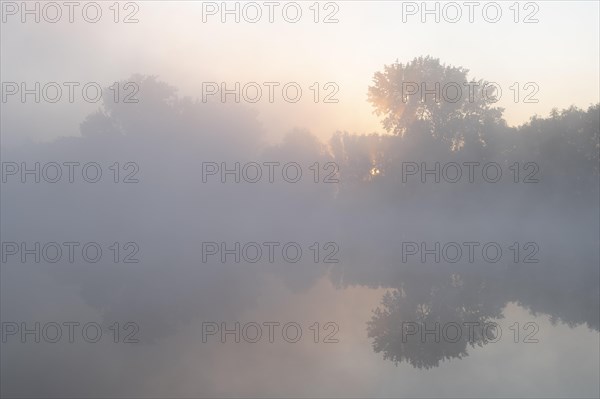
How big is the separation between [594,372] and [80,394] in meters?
4.49

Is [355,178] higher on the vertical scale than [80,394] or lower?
higher

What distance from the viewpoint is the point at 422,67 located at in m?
18.8

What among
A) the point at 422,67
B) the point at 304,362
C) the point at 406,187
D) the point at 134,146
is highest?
the point at 422,67

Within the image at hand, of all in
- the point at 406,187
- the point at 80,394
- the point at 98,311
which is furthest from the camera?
the point at 406,187

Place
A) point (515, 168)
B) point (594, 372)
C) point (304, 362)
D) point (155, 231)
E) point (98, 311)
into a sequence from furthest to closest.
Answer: point (515, 168) → point (155, 231) → point (98, 311) → point (304, 362) → point (594, 372)

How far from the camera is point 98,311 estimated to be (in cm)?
765

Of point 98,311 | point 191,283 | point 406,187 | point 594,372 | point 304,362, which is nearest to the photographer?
point 594,372

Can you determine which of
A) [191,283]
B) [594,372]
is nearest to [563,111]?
[191,283]

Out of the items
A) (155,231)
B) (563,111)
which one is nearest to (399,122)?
(563,111)

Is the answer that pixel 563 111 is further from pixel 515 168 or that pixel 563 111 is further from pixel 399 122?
pixel 399 122

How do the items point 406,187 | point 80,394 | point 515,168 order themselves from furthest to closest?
point 406,187 → point 515,168 → point 80,394

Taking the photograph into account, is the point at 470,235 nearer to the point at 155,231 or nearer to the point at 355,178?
the point at 355,178

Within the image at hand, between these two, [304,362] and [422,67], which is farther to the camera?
[422,67]

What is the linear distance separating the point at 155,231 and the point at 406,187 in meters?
9.09
